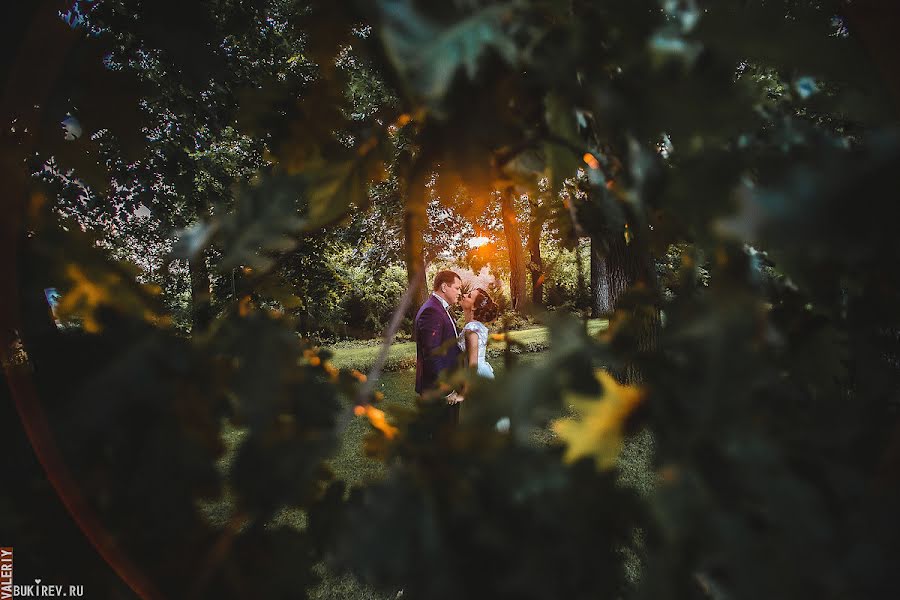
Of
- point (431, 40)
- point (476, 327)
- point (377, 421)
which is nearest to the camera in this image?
point (431, 40)

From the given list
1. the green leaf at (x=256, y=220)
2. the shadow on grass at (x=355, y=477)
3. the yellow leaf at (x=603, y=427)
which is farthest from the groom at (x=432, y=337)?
the green leaf at (x=256, y=220)

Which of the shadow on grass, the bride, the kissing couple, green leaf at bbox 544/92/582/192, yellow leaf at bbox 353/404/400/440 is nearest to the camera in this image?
green leaf at bbox 544/92/582/192

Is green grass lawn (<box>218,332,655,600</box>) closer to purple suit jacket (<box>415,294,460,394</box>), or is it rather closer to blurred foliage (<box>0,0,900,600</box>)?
purple suit jacket (<box>415,294,460,394</box>)

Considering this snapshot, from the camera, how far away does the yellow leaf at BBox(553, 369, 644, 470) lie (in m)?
0.68

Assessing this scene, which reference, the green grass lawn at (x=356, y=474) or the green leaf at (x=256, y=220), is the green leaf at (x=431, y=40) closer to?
the green leaf at (x=256, y=220)

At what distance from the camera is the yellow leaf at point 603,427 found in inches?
26.8

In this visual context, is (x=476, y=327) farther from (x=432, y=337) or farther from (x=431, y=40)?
(x=431, y=40)

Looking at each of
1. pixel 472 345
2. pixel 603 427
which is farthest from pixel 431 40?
pixel 472 345

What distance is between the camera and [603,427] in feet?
2.29

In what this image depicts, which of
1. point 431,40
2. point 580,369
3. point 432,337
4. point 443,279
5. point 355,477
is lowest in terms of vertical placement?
point 355,477

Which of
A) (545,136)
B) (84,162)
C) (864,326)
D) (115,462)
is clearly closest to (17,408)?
(115,462)

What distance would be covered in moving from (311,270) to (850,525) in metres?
9.45

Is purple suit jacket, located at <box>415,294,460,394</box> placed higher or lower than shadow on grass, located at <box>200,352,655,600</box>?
higher

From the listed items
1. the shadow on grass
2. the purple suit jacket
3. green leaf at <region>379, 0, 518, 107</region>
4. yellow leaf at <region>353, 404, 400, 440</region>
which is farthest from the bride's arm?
green leaf at <region>379, 0, 518, 107</region>
